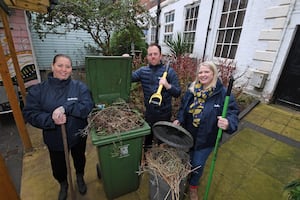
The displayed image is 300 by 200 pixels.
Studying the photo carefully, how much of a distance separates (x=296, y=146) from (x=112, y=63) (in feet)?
11.4

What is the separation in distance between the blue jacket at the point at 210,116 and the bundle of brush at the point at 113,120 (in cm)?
59

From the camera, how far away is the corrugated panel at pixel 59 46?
26.2 feet

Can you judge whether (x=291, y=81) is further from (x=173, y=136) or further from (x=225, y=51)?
(x=173, y=136)

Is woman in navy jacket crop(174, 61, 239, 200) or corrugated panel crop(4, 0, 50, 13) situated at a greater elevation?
corrugated panel crop(4, 0, 50, 13)

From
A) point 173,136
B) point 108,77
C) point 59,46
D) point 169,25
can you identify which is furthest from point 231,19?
point 59,46

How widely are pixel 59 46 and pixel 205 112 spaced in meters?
9.19

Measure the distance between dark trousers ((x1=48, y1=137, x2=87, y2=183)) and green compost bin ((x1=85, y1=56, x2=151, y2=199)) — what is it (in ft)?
0.98

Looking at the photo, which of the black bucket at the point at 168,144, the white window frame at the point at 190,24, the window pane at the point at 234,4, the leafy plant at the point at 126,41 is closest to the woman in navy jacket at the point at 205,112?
the black bucket at the point at 168,144

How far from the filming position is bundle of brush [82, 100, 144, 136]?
64.6 inches

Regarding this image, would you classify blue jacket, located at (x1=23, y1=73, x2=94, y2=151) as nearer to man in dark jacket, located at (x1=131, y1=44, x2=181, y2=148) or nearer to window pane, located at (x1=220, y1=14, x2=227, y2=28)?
man in dark jacket, located at (x1=131, y1=44, x2=181, y2=148)

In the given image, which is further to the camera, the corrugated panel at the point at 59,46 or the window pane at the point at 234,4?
the corrugated panel at the point at 59,46

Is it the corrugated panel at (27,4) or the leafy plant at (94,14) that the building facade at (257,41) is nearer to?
the leafy plant at (94,14)

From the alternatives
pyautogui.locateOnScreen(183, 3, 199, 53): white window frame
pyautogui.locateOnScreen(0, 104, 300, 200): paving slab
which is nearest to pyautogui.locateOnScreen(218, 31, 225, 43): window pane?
pyautogui.locateOnScreen(183, 3, 199, 53): white window frame

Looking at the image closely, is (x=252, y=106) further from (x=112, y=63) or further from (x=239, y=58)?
(x=112, y=63)
